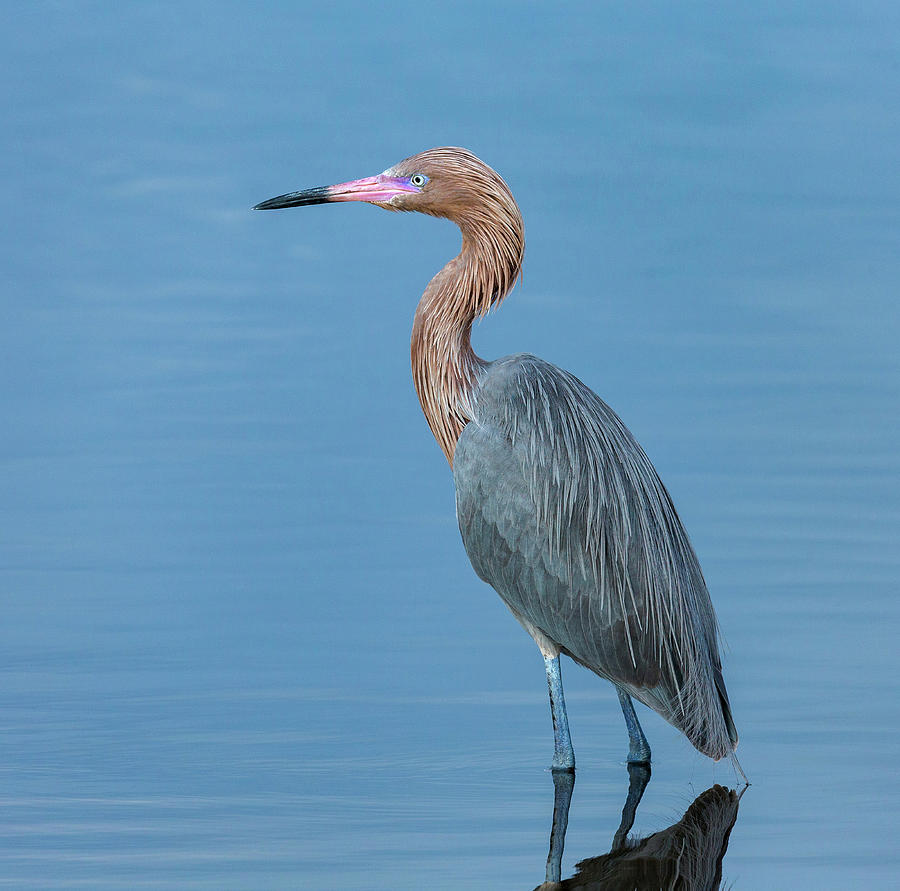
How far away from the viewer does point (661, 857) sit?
513cm

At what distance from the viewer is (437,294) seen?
6570 mm

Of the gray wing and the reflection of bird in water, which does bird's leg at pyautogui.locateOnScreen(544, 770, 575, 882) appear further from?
the gray wing

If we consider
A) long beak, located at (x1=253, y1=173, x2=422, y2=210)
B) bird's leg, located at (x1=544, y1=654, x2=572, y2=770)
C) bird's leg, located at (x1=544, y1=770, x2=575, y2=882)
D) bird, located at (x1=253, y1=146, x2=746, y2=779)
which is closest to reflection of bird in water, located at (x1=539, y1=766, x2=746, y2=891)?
bird's leg, located at (x1=544, y1=770, x2=575, y2=882)

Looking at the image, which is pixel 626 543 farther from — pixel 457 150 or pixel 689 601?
pixel 457 150

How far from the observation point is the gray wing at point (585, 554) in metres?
6.01

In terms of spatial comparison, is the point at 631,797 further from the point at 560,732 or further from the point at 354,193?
the point at 354,193

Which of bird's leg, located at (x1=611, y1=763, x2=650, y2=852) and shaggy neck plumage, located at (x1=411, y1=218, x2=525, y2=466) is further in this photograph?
shaggy neck plumage, located at (x1=411, y1=218, x2=525, y2=466)

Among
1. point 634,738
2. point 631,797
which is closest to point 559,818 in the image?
point 631,797

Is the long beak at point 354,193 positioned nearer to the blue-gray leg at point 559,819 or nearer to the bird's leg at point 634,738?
the bird's leg at point 634,738

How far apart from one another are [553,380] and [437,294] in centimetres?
68

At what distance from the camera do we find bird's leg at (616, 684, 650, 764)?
6.22m

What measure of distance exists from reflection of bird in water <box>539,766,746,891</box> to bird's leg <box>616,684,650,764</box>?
0.44 metres

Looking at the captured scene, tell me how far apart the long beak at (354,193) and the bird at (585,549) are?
92 centimetres

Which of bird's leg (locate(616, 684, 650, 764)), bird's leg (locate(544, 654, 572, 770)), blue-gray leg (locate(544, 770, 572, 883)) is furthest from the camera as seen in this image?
bird's leg (locate(616, 684, 650, 764))
